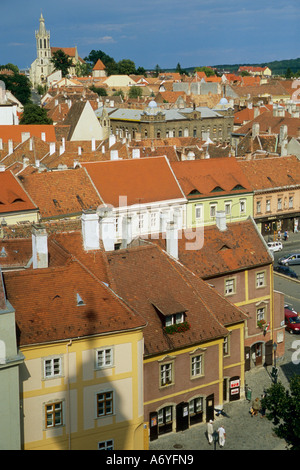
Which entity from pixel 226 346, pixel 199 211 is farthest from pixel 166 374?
pixel 199 211

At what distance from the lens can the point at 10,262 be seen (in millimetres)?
34500

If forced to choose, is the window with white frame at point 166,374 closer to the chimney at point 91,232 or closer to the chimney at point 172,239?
the chimney at point 91,232

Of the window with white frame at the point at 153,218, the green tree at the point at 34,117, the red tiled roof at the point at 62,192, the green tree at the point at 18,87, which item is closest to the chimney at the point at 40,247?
the red tiled roof at the point at 62,192

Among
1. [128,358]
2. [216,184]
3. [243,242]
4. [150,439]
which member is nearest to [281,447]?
[150,439]

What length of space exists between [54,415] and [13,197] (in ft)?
90.2

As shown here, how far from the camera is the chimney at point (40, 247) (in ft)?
98.8

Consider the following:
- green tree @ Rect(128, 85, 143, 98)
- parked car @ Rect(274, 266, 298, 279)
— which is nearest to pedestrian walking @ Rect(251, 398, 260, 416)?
parked car @ Rect(274, 266, 298, 279)

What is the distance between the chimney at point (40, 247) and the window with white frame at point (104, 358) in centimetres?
529

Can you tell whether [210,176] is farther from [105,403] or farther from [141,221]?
[105,403]

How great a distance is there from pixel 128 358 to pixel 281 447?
7477 mm

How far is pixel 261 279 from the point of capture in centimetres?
3850

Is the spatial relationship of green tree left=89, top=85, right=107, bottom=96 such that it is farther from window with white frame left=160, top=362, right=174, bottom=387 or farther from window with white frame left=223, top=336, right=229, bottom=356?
window with white frame left=160, top=362, right=174, bottom=387

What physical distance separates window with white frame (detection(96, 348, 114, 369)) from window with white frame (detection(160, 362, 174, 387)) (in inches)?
129

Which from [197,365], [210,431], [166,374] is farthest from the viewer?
[197,365]
